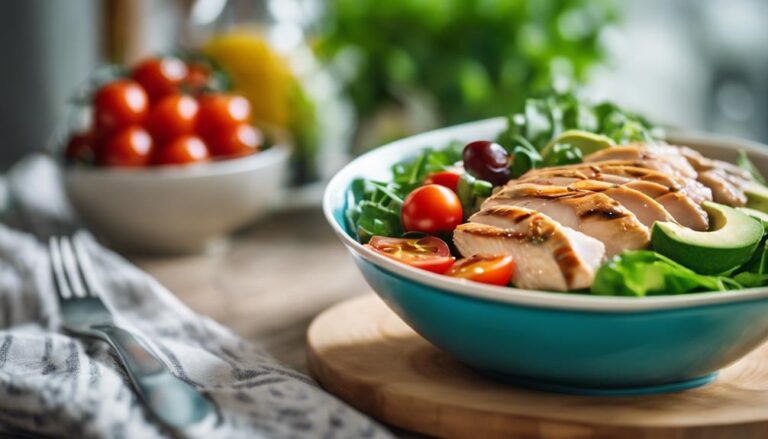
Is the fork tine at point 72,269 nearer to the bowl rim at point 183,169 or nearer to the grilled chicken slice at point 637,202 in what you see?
the bowl rim at point 183,169

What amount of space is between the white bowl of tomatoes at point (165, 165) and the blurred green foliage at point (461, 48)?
523mm

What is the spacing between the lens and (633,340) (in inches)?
48.4

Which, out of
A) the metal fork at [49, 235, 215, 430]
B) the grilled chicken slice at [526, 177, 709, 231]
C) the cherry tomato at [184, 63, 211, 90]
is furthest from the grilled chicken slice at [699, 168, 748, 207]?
the cherry tomato at [184, 63, 211, 90]

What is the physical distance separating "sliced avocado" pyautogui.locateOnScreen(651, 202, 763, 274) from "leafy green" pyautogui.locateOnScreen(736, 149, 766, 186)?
45 centimetres

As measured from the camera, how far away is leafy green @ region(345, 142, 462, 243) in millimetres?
1572

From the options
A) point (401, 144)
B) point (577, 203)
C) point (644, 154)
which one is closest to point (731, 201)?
point (644, 154)

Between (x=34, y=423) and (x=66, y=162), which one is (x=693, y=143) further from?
(x=66, y=162)

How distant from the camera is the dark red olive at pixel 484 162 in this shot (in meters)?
1.64

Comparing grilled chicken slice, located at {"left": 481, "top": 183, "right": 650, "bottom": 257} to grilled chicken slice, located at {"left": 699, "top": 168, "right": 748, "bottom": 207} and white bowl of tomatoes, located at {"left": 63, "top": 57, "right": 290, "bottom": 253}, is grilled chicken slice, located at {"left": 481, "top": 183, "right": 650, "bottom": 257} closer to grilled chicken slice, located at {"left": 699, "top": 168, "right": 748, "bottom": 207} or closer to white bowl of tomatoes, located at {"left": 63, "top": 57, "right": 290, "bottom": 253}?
grilled chicken slice, located at {"left": 699, "top": 168, "right": 748, "bottom": 207}

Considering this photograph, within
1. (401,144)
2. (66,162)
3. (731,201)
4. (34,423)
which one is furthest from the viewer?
(66,162)

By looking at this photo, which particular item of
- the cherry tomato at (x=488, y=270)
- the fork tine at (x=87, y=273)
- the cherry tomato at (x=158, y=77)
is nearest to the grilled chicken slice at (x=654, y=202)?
the cherry tomato at (x=488, y=270)

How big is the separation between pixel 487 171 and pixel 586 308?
50 centimetres

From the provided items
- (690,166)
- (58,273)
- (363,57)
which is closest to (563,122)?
(690,166)

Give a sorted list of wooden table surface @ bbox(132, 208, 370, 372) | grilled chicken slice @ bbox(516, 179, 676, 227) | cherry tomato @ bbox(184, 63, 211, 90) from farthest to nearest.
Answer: cherry tomato @ bbox(184, 63, 211, 90)
wooden table surface @ bbox(132, 208, 370, 372)
grilled chicken slice @ bbox(516, 179, 676, 227)
